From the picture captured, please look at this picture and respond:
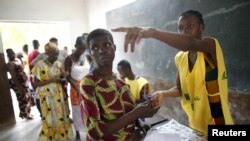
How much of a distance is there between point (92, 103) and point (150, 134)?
309 mm

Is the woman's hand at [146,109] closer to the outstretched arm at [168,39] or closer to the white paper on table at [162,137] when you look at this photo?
the white paper on table at [162,137]

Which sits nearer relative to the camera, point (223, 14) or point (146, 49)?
point (223, 14)

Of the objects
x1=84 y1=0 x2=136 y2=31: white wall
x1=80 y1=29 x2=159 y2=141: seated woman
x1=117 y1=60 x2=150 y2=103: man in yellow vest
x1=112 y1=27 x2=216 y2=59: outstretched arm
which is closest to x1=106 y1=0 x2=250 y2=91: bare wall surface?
x1=84 y1=0 x2=136 y2=31: white wall

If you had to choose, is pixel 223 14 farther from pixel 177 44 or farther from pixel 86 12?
pixel 86 12

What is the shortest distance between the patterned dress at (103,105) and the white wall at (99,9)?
363 cm

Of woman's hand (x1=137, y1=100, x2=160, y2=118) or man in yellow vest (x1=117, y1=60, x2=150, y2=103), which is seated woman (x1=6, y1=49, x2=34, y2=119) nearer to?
man in yellow vest (x1=117, y1=60, x2=150, y2=103)

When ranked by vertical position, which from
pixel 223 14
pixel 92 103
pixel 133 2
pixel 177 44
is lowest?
pixel 92 103

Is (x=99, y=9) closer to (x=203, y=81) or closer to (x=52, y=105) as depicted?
(x=52, y=105)

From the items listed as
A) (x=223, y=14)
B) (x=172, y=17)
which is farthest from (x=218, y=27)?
(x=172, y=17)

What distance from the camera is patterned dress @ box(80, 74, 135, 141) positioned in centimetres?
98

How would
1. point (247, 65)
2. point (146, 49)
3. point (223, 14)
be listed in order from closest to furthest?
point (247, 65) → point (223, 14) → point (146, 49)

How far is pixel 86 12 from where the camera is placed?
6246mm

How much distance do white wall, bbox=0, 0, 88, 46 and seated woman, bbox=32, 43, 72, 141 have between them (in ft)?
8.61

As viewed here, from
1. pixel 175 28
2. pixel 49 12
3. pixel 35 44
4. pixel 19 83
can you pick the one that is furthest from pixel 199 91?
pixel 49 12
